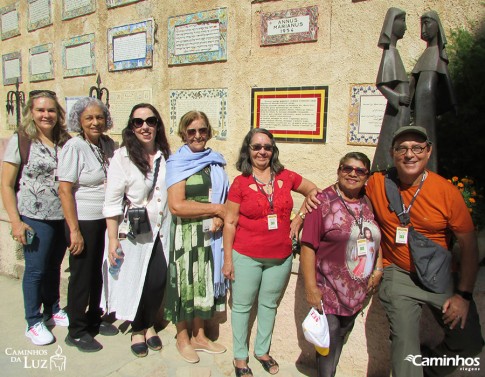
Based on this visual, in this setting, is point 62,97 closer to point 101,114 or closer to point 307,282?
point 101,114

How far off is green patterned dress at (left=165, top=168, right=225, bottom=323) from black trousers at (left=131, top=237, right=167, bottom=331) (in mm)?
108

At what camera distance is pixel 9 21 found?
736 cm

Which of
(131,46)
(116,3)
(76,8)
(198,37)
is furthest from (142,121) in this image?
(76,8)

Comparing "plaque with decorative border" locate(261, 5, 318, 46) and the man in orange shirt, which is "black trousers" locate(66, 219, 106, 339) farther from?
"plaque with decorative border" locate(261, 5, 318, 46)

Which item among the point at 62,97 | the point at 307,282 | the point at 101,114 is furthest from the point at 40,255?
the point at 62,97

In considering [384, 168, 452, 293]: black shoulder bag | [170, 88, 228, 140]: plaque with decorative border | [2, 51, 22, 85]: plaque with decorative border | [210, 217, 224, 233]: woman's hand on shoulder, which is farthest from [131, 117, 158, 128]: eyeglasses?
[2, 51, 22, 85]: plaque with decorative border

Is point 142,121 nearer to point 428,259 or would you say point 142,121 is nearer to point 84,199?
point 84,199

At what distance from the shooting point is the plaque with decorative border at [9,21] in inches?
283

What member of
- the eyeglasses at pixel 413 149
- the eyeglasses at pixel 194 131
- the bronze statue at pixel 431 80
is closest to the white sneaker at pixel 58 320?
the eyeglasses at pixel 194 131

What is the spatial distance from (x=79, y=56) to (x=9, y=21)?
250 centimetres

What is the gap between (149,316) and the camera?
2.88 m

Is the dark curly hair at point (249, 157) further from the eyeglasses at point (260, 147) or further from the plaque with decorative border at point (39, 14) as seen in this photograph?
the plaque with decorative border at point (39, 14)

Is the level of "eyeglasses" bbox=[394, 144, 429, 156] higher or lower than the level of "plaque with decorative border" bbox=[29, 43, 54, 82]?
lower

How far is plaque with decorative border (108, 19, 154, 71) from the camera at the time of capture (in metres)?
5.31
